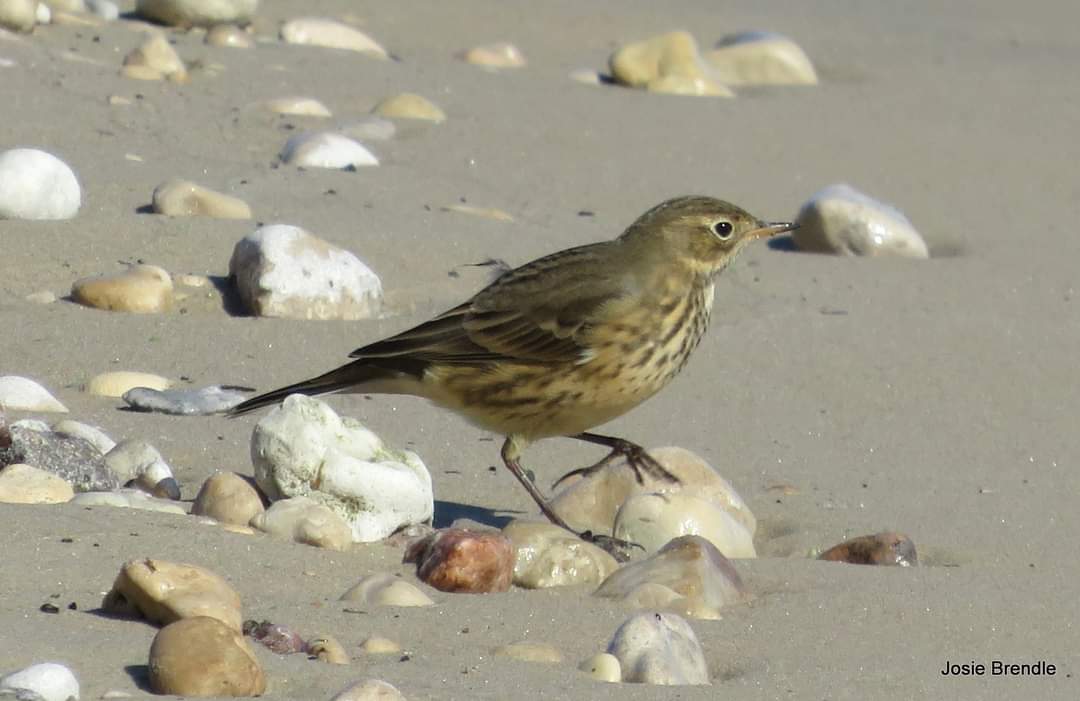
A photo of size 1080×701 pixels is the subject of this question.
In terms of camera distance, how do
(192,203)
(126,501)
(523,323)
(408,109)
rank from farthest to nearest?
(408,109), (192,203), (523,323), (126,501)

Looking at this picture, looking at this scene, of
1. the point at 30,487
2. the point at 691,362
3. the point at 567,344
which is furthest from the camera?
the point at 691,362

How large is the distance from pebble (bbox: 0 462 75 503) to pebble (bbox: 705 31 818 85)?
25.6 feet

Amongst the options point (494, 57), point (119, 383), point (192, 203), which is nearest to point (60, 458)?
point (119, 383)

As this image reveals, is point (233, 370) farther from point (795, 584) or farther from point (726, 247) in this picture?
point (795, 584)

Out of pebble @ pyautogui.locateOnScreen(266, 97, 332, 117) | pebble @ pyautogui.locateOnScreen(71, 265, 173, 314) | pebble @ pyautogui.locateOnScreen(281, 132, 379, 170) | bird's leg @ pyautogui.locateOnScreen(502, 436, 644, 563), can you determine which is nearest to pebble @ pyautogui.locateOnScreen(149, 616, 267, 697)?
bird's leg @ pyautogui.locateOnScreen(502, 436, 644, 563)

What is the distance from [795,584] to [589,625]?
2.76 ft

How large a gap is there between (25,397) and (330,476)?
1.38 m

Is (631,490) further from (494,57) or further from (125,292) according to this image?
(494,57)

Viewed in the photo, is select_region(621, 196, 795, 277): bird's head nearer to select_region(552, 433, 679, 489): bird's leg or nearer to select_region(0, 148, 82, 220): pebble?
select_region(552, 433, 679, 489): bird's leg

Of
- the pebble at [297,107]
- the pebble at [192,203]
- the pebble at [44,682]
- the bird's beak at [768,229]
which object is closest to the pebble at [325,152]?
the pebble at [297,107]

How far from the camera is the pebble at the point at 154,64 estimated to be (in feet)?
35.2

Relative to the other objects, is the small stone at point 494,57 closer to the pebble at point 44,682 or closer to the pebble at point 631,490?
the pebble at point 631,490

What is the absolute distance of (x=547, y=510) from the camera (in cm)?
659

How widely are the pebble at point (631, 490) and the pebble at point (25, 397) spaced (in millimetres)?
1819
